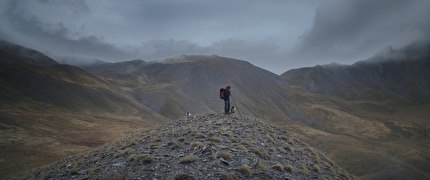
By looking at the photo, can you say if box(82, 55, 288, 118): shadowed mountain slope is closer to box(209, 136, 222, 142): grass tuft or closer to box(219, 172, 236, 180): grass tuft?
box(209, 136, 222, 142): grass tuft

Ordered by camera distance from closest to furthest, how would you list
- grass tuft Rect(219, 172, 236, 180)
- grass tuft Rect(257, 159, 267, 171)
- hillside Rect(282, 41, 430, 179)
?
grass tuft Rect(219, 172, 236, 180) < grass tuft Rect(257, 159, 267, 171) < hillside Rect(282, 41, 430, 179)

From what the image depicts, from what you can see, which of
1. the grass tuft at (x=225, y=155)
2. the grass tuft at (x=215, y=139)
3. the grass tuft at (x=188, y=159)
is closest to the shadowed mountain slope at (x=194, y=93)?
the grass tuft at (x=215, y=139)

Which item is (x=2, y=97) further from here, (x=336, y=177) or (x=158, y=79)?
(x=158, y=79)

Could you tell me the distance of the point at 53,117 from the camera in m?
67.3

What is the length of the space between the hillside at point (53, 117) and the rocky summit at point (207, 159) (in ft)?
63.8

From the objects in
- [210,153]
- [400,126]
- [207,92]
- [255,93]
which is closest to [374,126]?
[400,126]

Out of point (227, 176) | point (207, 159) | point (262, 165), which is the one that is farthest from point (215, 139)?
point (227, 176)

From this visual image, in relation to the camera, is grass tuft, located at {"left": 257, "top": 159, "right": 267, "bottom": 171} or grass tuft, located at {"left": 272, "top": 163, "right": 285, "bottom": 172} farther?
grass tuft, located at {"left": 272, "top": 163, "right": 285, "bottom": 172}

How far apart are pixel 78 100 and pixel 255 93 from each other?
117 metres

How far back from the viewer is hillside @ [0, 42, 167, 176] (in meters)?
38.2

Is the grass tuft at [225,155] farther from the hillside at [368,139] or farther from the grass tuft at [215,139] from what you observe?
the hillside at [368,139]

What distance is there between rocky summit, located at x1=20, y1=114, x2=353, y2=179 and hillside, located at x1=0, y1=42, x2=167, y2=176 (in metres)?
19.4

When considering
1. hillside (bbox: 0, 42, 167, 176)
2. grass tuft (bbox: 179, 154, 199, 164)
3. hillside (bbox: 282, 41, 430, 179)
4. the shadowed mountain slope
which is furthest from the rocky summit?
the shadowed mountain slope

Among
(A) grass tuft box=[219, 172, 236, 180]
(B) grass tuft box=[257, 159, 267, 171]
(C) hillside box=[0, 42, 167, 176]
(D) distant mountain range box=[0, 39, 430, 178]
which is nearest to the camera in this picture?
(A) grass tuft box=[219, 172, 236, 180]
